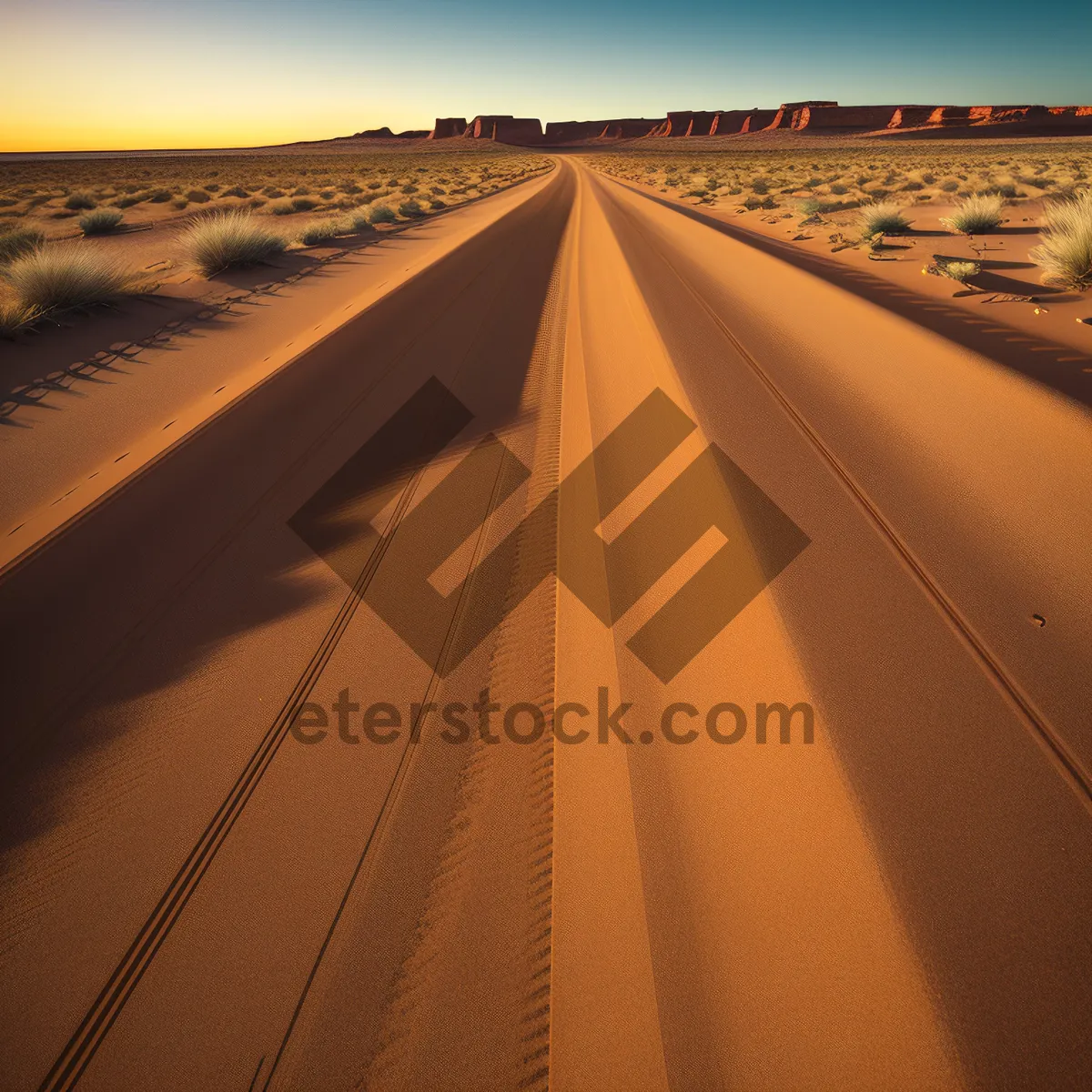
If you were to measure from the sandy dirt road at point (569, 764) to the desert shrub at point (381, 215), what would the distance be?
69.3 feet

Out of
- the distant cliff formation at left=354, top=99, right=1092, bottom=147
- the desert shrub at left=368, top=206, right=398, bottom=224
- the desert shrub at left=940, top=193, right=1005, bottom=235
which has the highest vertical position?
the distant cliff formation at left=354, top=99, right=1092, bottom=147

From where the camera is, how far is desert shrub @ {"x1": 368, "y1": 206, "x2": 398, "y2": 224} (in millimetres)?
→ 23781

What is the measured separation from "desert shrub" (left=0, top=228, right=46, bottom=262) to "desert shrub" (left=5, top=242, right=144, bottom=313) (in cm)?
408

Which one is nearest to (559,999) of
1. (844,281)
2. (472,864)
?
(472,864)

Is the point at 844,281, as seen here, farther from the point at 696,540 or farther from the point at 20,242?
the point at 20,242

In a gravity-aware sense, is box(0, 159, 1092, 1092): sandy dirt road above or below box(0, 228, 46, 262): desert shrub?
below

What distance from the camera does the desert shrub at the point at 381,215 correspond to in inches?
936

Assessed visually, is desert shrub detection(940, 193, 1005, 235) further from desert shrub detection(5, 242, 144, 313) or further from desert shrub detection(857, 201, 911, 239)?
desert shrub detection(5, 242, 144, 313)

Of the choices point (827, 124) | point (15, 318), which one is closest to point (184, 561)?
point (15, 318)

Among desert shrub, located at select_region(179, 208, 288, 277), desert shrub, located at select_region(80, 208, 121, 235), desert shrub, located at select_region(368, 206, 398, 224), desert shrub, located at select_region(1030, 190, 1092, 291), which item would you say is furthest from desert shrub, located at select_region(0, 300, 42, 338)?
desert shrub, located at select_region(368, 206, 398, 224)

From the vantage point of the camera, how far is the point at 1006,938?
7.76 feet

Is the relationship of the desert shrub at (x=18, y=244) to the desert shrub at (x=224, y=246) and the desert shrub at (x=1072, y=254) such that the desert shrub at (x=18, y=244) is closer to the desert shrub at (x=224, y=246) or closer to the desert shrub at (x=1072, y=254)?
the desert shrub at (x=224, y=246)

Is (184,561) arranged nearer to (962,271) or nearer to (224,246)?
(224,246)

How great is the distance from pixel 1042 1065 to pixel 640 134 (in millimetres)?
230573
